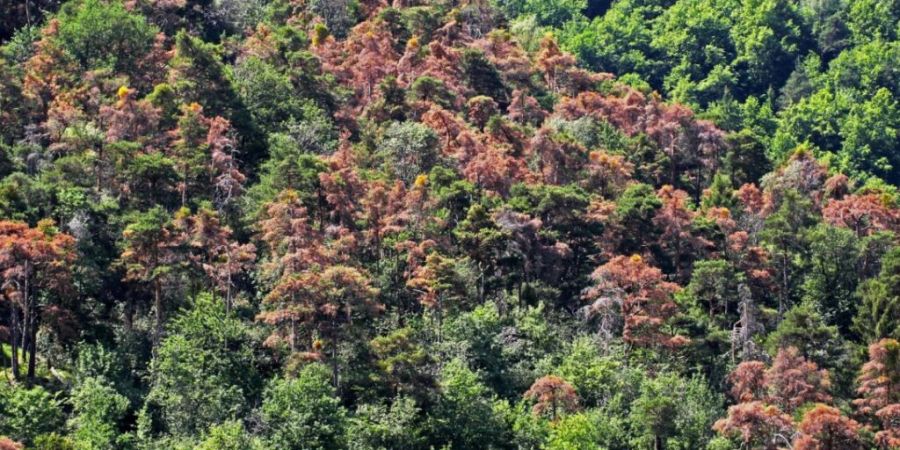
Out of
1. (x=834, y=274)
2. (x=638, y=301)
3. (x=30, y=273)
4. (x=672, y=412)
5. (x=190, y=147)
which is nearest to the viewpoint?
(x=30, y=273)

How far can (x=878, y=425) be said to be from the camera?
224 ft

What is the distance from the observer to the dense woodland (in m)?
64.4

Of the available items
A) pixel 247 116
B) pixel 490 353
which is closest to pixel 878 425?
pixel 490 353

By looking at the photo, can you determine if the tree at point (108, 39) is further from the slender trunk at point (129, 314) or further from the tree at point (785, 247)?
the tree at point (785, 247)

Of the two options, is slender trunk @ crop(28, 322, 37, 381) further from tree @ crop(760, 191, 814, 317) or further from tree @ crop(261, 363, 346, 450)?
tree @ crop(760, 191, 814, 317)

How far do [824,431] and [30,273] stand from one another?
32747mm

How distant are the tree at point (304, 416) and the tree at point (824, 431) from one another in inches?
729

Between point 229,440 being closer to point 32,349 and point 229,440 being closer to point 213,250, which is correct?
point 32,349

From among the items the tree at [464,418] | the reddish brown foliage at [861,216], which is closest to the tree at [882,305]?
the reddish brown foliage at [861,216]

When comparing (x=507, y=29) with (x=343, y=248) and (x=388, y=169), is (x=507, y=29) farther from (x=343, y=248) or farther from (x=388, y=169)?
(x=343, y=248)

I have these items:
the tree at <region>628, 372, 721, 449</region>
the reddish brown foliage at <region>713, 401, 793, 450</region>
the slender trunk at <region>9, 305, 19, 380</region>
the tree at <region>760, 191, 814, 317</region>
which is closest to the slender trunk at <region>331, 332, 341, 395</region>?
the tree at <region>628, 372, 721, 449</region>

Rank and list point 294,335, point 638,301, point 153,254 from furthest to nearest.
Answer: point 638,301
point 294,335
point 153,254

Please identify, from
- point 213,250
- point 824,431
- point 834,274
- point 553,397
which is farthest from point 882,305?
point 213,250

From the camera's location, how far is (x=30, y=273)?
6338cm
